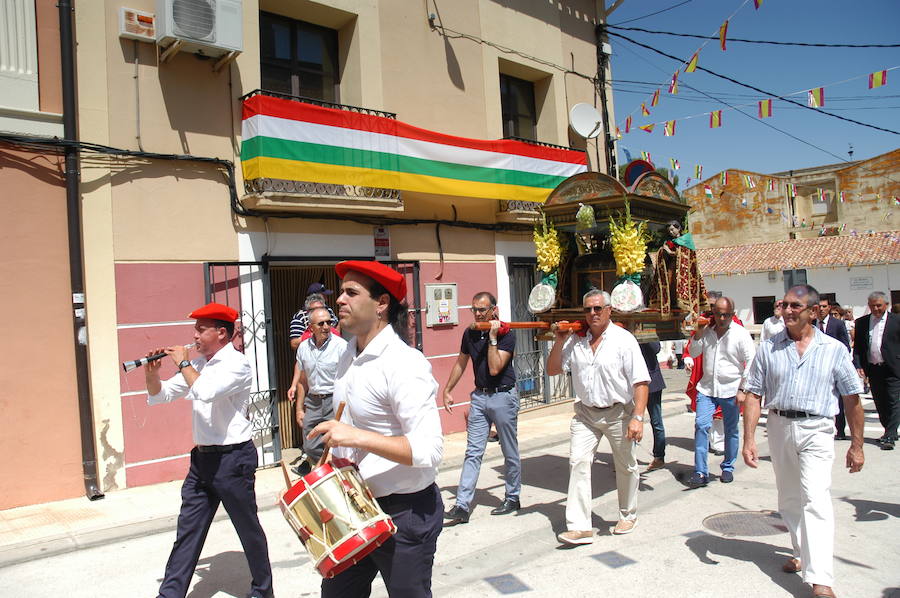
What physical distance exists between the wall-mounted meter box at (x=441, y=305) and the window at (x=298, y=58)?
3149 mm

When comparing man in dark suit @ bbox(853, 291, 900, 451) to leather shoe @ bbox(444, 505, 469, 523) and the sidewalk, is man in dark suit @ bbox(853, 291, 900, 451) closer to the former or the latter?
the sidewalk

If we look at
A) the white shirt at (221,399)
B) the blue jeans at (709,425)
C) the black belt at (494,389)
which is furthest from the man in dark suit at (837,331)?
the white shirt at (221,399)

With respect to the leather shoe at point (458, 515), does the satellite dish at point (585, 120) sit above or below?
above

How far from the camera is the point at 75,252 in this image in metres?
6.60

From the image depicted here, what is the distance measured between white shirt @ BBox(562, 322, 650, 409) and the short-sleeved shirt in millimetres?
749

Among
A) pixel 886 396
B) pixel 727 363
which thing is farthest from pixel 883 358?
pixel 727 363

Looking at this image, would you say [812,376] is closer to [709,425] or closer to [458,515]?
[709,425]

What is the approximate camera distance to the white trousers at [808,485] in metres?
3.93

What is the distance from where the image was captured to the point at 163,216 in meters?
7.26

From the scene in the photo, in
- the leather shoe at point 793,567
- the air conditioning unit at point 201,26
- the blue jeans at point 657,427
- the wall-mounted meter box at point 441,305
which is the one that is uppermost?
the air conditioning unit at point 201,26

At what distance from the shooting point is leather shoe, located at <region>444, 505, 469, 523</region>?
559 cm

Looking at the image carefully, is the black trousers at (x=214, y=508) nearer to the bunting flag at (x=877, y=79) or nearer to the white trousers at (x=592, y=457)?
the white trousers at (x=592, y=457)

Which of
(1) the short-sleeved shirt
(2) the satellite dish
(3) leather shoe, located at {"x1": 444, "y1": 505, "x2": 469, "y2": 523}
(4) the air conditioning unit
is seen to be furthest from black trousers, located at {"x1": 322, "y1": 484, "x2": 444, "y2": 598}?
(2) the satellite dish

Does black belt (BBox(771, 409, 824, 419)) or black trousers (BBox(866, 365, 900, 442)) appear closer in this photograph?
black belt (BBox(771, 409, 824, 419))
